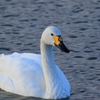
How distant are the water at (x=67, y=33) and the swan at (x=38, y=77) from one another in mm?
183

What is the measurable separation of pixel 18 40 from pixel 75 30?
1.69 meters

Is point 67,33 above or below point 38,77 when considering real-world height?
above

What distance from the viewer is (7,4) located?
18.1 meters

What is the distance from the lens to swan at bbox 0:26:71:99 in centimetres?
1188

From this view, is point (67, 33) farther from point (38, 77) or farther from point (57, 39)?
point (57, 39)

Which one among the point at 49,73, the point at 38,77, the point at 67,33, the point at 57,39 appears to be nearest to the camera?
the point at 57,39

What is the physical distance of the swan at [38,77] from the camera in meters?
11.9

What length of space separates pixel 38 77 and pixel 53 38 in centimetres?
113

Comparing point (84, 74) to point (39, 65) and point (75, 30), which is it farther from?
point (75, 30)

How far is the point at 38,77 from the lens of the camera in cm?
1218

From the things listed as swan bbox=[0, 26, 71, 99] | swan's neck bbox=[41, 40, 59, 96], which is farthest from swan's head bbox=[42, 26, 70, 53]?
swan's neck bbox=[41, 40, 59, 96]

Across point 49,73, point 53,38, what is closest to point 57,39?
point 53,38

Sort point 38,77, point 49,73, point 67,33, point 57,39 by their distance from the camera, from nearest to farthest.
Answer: point 57,39 → point 49,73 → point 38,77 → point 67,33

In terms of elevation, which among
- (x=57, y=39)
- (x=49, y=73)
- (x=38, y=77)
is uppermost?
(x=57, y=39)
